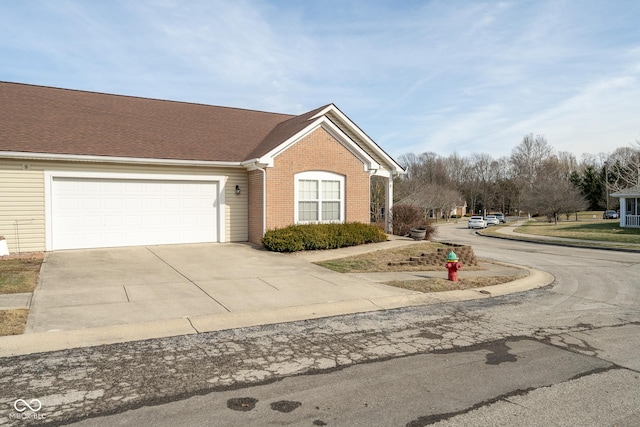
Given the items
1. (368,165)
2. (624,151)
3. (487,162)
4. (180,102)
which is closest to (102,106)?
(180,102)

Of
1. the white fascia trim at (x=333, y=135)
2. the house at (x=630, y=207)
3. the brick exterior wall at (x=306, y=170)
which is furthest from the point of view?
the house at (x=630, y=207)

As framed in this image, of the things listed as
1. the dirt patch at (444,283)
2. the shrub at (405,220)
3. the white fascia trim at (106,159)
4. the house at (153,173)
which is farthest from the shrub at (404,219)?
the dirt patch at (444,283)

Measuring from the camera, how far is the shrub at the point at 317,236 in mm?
15383

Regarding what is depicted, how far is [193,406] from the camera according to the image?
4344 mm

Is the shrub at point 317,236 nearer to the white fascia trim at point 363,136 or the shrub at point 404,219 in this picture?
the shrub at point 404,219

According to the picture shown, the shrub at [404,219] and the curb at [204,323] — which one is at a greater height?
the shrub at [404,219]

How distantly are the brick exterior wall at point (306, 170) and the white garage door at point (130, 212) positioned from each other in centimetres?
192

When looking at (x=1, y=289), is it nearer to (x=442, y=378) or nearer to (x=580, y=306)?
(x=442, y=378)

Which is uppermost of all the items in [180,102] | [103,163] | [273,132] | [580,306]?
[180,102]

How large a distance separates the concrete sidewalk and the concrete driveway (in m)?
0.02

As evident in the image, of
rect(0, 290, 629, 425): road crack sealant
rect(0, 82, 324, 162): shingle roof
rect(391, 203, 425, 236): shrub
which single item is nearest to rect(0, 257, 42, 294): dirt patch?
rect(0, 82, 324, 162): shingle roof

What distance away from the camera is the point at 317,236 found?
15.8 metres

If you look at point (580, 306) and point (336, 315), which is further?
point (580, 306)

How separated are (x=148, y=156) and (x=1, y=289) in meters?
7.60
